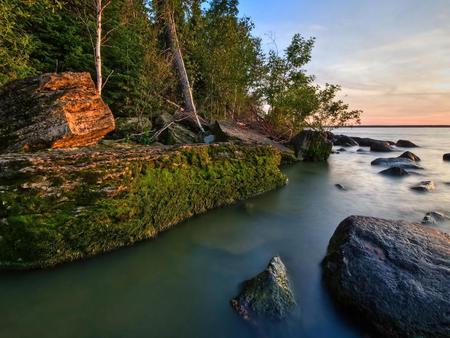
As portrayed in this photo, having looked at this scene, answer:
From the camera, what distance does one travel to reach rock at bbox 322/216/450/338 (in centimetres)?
267

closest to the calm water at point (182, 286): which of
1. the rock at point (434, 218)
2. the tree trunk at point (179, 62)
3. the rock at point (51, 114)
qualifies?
the rock at point (434, 218)

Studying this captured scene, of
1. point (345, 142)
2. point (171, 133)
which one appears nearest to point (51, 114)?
point (171, 133)

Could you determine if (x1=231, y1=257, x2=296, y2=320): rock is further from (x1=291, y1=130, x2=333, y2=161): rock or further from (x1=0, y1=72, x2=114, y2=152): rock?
(x1=291, y1=130, x2=333, y2=161): rock

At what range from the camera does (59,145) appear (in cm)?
584

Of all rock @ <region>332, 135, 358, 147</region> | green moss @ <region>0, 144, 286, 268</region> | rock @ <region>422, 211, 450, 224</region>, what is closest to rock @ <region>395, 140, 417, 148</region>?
rock @ <region>332, 135, 358, 147</region>

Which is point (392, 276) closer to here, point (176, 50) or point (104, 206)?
point (104, 206)

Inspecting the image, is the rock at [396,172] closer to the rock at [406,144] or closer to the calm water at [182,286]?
the calm water at [182,286]

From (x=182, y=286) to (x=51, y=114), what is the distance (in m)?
5.12

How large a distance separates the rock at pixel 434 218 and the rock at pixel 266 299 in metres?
5.20

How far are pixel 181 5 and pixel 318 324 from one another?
14.8 m

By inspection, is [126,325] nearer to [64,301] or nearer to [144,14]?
[64,301]

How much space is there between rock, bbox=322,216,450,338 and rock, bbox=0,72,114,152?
20.9 feet

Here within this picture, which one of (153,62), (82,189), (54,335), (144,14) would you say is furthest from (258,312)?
(144,14)

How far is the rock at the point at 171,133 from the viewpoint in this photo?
11.0 m
